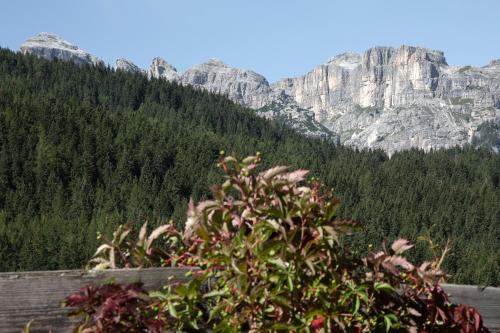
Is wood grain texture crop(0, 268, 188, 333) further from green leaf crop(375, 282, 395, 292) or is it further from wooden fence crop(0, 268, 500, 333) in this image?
green leaf crop(375, 282, 395, 292)

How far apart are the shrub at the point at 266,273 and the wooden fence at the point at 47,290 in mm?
78

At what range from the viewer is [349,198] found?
14350cm

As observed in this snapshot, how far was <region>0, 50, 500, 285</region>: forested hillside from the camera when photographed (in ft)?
338

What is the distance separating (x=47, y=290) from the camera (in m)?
2.19

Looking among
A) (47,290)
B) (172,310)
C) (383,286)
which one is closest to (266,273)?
(172,310)

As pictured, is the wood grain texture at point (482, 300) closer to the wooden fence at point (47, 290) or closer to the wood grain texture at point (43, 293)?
the wooden fence at point (47, 290)

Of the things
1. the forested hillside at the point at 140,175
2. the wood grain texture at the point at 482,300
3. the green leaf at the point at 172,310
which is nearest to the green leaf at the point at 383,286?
the green leaf at the point at 172,310

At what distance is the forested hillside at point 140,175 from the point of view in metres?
103

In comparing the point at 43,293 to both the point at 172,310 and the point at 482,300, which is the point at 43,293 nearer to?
the point at 172,310

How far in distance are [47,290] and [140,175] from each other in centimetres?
14269

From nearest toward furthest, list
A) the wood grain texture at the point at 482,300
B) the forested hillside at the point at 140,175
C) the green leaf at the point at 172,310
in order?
1. the green leaf at the point at 172,310
2. the wood grain texture at the point at 482,300
3. the forested hillside at the point at 140,175

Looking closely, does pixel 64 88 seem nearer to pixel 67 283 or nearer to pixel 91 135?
pixel 91 135

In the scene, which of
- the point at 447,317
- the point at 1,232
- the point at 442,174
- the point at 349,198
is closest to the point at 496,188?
the point at 442,174

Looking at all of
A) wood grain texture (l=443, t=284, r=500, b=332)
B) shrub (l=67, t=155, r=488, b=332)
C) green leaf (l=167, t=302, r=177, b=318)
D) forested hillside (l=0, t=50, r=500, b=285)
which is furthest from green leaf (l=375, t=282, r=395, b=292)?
forested hillside (l=0, t=50, r=500, b=285)
